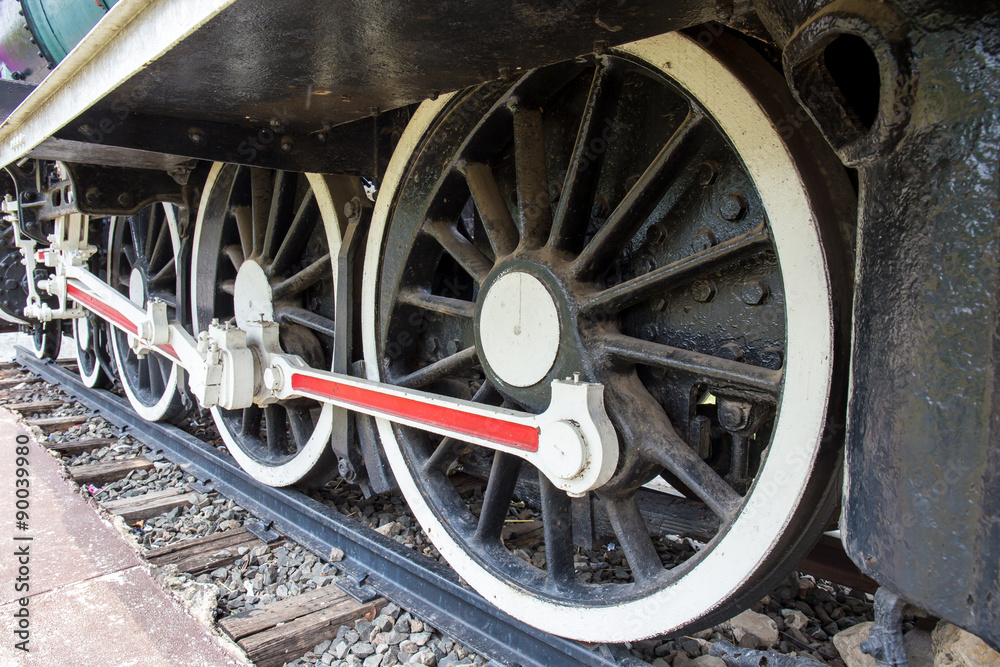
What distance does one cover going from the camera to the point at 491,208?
5.87 ft

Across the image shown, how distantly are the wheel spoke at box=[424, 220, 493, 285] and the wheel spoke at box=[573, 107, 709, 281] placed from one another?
37 centimetres

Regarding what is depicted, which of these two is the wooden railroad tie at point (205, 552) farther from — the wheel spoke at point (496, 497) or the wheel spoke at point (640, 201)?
the wheel spoke at point (640, 201)

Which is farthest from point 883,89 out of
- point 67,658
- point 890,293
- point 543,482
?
point 67,658

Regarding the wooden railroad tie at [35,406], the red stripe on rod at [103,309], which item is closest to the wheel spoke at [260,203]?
the red stripe on rod at [103,309]

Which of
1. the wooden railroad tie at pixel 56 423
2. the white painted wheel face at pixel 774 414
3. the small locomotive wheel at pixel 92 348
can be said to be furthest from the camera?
the small locomotive wheel at pixel 92 348

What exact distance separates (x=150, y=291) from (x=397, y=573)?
8.33 ft

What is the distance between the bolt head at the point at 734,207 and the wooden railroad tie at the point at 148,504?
246 centimetres

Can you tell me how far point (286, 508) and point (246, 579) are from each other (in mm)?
400

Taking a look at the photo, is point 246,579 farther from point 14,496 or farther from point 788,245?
point 788,245

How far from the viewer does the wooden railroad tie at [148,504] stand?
270cm

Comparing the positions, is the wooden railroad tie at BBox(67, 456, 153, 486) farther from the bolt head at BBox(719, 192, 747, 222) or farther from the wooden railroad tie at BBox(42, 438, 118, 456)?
the bolt head at BBox(719, 192, 747, 222)

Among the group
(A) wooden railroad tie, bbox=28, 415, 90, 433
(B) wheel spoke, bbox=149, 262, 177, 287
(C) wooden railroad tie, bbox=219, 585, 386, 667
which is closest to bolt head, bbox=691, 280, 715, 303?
(C) wooden railroad tie, bbox=219, 585, 386, 667

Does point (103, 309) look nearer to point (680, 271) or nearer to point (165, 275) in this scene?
point (165, 275)

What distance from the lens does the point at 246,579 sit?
2184mm
